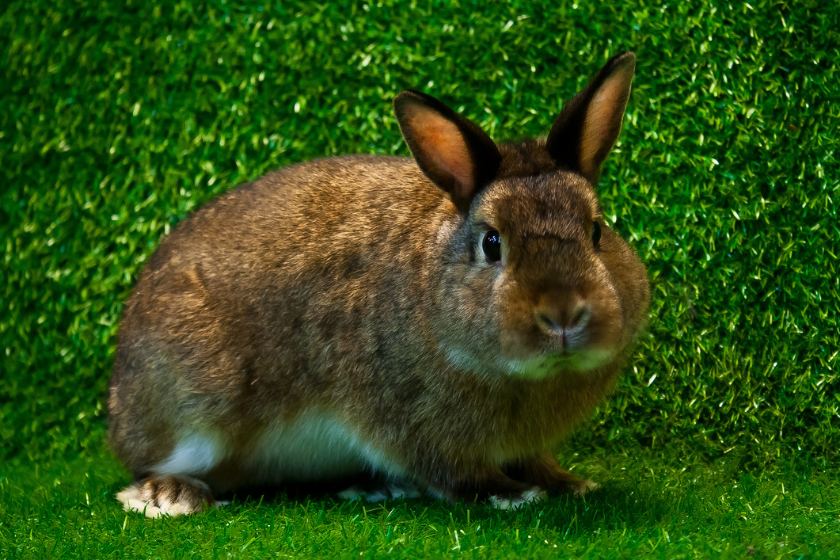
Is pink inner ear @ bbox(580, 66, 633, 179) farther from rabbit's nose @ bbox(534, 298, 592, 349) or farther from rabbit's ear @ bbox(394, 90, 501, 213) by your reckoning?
rabbit's nose @ bbox(534, 298, 592, 349)

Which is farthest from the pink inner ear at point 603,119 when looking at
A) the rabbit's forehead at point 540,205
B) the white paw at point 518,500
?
the white paw at point 518,500

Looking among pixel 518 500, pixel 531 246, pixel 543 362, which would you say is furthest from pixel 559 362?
pixel 518 500

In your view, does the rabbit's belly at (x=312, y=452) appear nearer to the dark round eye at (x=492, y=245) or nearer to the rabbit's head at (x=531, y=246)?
the rabbit's head at (x=531, y=246)

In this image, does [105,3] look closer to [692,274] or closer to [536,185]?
[536,185]

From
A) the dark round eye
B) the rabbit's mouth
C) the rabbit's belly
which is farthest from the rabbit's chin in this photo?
the rabbit's belly

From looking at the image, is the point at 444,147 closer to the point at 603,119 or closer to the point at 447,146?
the point at 447,146

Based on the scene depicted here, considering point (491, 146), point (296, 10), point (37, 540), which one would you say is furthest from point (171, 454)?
point (296, 10)
